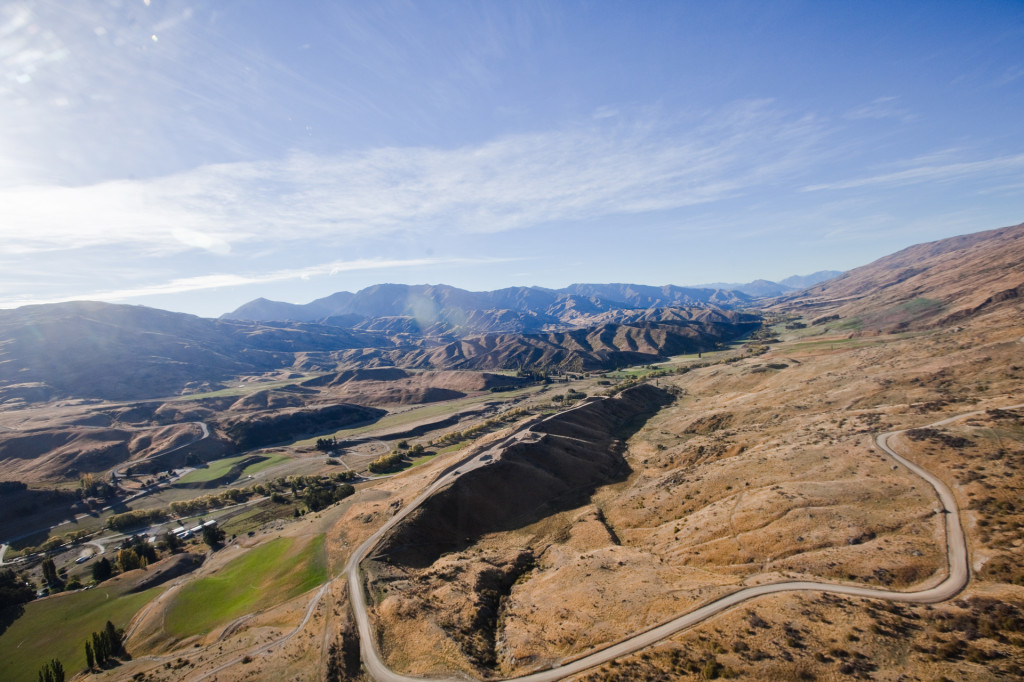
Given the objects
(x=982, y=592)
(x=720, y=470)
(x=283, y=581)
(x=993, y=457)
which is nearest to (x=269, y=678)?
(x=283, y=581)

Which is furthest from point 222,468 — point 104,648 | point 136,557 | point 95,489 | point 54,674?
point 104,648

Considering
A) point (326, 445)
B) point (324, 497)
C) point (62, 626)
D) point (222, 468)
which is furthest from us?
point (326, 445)

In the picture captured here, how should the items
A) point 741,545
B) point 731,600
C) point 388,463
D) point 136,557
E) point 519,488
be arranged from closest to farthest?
point 731,600
point 741,545
point 136,557
point 519,488
point 388,463

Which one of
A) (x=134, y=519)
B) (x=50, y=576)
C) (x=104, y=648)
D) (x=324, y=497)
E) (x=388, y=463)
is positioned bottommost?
(x=134, y=519)

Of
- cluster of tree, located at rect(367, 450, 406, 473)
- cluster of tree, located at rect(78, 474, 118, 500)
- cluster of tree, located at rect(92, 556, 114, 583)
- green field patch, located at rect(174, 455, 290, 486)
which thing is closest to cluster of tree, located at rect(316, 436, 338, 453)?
green field patch, located at rect(174, 455, 290, 486)

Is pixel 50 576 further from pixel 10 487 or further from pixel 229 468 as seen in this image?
pixel 229 468

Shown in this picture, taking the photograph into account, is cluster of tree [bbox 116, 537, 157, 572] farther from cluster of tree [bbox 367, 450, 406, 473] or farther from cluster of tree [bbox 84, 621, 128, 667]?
cluster of tree [bbox 367, 450, 406, 473]
